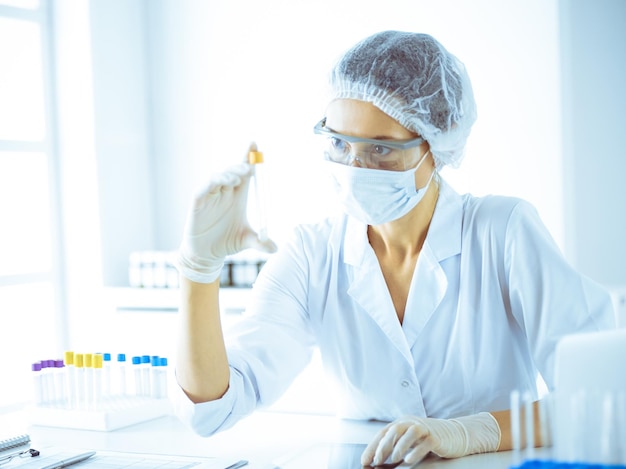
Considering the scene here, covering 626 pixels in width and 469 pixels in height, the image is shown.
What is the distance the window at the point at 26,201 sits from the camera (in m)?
3.14

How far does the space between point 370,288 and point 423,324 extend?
0.43ft

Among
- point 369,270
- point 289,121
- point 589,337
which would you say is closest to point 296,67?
point 289,121

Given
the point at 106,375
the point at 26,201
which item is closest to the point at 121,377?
the point at 106,375

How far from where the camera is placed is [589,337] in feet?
3.58

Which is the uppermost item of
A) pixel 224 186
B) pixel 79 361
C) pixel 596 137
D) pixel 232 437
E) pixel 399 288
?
pixel 596 137

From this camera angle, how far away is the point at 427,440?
1250 millimetres

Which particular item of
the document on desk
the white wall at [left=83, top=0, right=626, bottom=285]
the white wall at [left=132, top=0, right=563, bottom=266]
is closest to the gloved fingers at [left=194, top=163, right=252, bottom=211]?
the document on desk

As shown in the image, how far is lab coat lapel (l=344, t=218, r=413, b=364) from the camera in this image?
62.1 inches

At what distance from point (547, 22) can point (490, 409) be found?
1659mm

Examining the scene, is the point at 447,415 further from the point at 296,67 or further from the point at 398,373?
the point at 296,67

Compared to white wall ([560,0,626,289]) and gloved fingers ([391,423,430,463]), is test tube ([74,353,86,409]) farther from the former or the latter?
white wall ([560,0,626,289])

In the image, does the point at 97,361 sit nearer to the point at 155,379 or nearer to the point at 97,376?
the point at 97,376

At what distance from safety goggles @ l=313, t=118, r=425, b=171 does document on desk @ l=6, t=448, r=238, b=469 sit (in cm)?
61

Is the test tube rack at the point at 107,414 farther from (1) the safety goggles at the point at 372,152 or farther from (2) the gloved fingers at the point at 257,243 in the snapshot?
(1) the safety goggles at the point at 372,152
